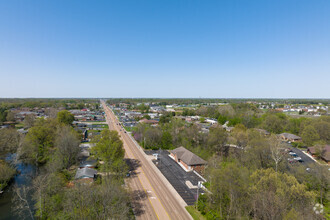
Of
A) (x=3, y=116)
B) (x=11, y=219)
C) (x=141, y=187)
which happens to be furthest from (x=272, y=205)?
(x=3, y=116)

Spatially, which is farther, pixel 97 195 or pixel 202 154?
pixel 202 154

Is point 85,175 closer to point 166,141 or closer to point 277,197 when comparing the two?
point 166,141

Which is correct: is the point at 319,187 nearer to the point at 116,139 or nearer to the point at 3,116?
the point at 116,139

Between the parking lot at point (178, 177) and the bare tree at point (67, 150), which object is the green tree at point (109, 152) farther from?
the parking lot at point (178, 177)

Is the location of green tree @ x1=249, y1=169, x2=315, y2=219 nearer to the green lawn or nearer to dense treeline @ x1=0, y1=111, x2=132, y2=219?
the green lawn

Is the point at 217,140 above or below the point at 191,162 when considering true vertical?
above

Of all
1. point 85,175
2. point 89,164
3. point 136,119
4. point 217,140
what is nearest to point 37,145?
point 89,164

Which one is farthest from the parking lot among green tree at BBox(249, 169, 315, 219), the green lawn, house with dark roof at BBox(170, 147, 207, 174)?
green tree at BBox(249, 169, 315, 219)
